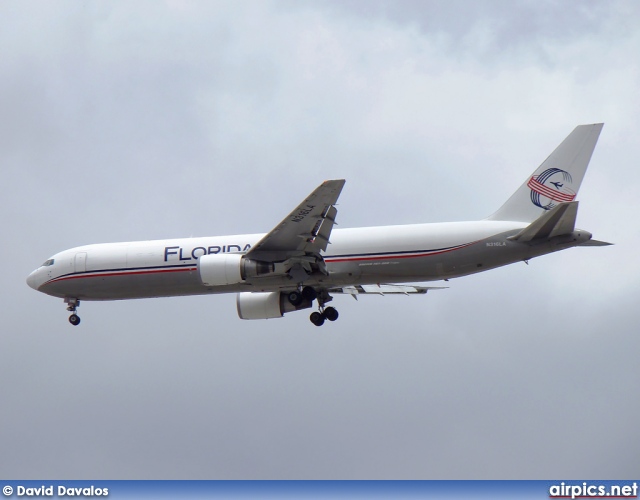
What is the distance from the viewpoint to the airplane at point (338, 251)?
121 ft

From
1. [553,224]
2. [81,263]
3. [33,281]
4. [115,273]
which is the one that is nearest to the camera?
[553,224]

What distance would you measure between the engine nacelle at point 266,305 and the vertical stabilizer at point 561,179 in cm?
893

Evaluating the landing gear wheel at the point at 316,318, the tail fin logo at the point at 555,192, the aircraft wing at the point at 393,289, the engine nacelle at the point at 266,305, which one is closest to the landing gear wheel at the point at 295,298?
the landing gear wheel at the point at 316,318

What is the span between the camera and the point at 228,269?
124 feet

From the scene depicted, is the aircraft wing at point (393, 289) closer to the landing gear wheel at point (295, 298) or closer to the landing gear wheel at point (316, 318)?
the landing gear wheel at point (316, 318)

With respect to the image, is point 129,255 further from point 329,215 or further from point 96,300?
point 329,215

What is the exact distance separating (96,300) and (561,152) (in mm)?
17713

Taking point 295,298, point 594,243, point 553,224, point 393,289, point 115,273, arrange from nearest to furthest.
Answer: point 553,224, point 594,243, point 295,298, point 115,273, point 393,289

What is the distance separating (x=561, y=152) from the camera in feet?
126

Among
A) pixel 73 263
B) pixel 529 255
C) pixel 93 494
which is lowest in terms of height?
pixel 93 494

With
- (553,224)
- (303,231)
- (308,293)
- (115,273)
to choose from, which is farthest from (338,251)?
(115,273)

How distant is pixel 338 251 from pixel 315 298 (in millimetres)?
2932

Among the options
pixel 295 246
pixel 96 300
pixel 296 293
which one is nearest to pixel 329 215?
pixel 295 246

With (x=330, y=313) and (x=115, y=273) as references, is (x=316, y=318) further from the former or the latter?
(x=115, y=273)
